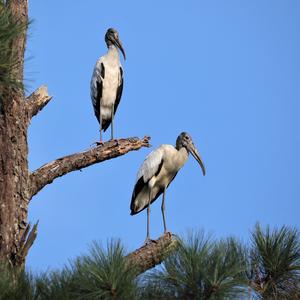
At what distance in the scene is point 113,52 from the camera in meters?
11.8

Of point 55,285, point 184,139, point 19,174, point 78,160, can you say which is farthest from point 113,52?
point 55,285

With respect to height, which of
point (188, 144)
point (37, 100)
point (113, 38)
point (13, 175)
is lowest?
point (13, 175)

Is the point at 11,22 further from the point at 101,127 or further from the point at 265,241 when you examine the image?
the point at 101,127

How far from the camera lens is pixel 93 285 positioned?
5.61 metres

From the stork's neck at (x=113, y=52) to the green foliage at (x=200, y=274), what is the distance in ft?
19.8

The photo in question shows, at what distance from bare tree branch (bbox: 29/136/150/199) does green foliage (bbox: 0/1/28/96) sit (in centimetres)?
187

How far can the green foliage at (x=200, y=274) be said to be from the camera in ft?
19.0

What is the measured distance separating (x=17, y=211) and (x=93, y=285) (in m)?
1.97

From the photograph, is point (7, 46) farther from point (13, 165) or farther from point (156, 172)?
point (156, 172)

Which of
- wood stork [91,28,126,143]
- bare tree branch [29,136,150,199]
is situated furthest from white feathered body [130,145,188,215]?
wood stork [91,28,126,143]

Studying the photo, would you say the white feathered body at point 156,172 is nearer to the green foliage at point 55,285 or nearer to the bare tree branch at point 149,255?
the bare tree branch at point 149,255

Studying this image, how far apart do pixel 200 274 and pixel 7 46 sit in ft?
6.24

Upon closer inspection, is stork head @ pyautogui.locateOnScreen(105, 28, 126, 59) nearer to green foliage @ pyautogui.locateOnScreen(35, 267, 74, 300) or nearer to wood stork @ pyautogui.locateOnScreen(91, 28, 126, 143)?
wood stork @ pyautogui.locateOnScreen(91, 28, 126, 143)

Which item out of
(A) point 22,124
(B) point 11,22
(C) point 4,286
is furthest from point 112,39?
(C) point 4,286
